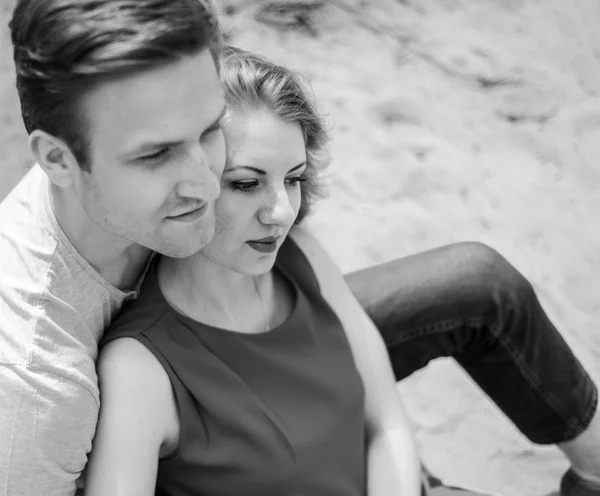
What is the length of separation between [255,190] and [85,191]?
1.09 feet

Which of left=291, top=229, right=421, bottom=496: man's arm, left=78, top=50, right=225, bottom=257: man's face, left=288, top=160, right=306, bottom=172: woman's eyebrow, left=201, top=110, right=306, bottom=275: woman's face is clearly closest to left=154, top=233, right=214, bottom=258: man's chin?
left=78, top=50, right=225, bottom=257: man's face

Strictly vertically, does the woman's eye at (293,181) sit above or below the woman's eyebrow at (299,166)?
below

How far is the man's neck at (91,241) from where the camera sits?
5.10ft

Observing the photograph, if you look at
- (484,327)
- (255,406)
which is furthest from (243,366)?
(484,327)

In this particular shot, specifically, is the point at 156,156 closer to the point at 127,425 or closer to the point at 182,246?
the point at 182,246

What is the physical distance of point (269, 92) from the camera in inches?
65.9

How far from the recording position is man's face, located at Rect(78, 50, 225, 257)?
4.58 feet

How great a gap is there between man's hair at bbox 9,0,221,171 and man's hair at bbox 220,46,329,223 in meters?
0.21

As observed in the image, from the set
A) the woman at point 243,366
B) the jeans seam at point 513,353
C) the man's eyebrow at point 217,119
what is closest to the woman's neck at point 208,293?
the woman at point 243,366

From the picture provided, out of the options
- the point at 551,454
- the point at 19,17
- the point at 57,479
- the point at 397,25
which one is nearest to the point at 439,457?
the point at 551,454

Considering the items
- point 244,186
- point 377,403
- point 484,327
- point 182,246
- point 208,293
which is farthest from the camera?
point 484,327

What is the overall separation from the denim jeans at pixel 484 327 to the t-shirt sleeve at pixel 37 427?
2.77ft

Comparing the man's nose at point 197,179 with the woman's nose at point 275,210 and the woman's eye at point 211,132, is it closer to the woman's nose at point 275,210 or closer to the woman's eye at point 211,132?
the woman's eye at point 211,132

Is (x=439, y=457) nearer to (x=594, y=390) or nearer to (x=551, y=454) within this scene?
(x=551, y=454)
